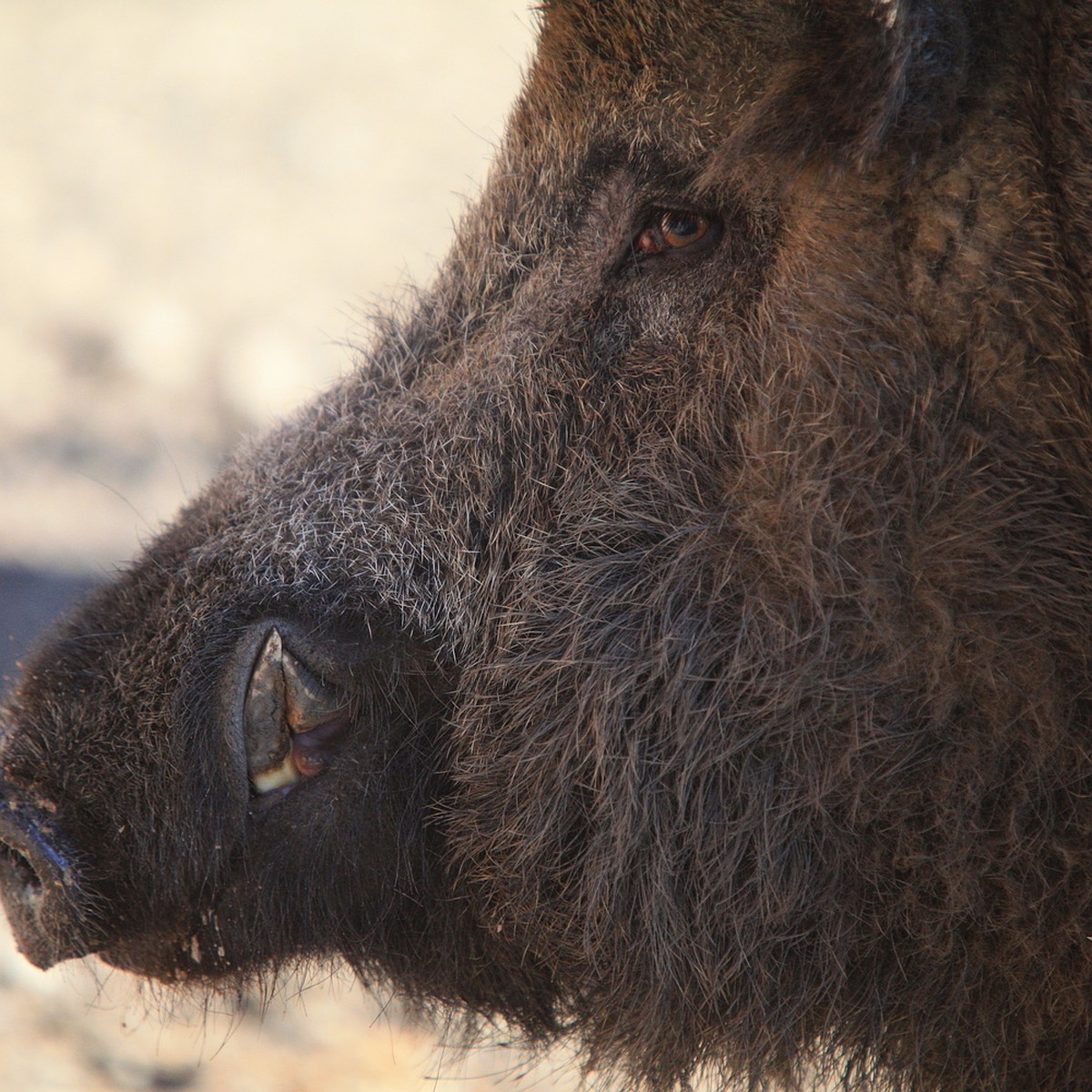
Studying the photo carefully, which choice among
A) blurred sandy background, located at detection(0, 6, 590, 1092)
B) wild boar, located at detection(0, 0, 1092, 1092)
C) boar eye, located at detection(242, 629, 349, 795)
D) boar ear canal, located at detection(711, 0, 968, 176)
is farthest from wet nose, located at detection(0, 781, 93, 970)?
blurred sandy background, located at detection(0, 6, 590, 1092)

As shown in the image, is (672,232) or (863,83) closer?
(863,83)

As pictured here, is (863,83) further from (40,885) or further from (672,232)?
(40,885)

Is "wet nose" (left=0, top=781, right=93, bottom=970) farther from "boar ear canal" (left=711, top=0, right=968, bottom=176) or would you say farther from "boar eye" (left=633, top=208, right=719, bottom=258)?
"boar ear canal" (left=711, top=0, right=968, bottom=176)

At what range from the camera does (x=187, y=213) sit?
6.45 metres

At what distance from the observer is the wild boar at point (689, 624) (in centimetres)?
176

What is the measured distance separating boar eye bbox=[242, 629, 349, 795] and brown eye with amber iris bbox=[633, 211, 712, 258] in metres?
0.83

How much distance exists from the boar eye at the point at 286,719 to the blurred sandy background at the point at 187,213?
278 centimetres

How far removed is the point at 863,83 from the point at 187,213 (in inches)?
210

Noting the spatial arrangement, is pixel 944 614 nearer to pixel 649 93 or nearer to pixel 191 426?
pixel 649 93

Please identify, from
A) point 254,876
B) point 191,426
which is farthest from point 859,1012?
point 191,426

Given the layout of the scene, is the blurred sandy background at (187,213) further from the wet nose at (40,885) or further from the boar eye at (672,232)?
the boar eye at (672,232)

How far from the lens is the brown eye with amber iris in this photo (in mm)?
1989

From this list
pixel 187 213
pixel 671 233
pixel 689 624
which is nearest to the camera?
pixel 689 624

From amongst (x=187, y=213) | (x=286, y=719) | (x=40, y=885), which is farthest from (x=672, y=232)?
(x=187, y=213)
